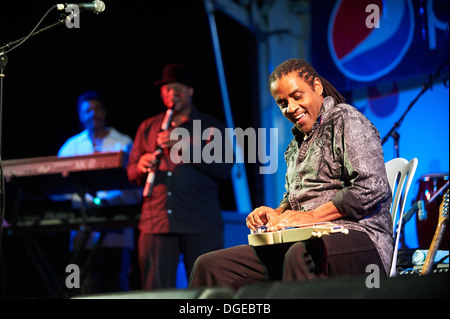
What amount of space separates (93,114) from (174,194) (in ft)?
5.22

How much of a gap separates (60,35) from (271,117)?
8.78ft

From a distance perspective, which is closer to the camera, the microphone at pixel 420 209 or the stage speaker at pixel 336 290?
the stage speaker at pixel 336 290

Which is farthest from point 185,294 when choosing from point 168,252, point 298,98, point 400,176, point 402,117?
point 402,117

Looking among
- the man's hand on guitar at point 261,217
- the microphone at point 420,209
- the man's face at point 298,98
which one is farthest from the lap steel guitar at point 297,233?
the microphone at point 420,209

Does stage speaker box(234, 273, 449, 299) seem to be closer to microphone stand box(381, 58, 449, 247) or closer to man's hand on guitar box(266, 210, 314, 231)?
man's hand on guitar box(266, 210, 314, 231)

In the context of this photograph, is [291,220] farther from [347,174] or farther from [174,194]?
[174,194]

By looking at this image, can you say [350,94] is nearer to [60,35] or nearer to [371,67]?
[371,67]

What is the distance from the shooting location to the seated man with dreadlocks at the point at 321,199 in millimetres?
2467

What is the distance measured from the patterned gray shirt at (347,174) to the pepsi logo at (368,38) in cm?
307

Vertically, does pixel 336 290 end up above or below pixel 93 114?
below

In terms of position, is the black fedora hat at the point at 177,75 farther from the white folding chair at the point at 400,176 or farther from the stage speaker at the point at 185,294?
the stage speaker at the point at 185,294

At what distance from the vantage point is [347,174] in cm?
264
